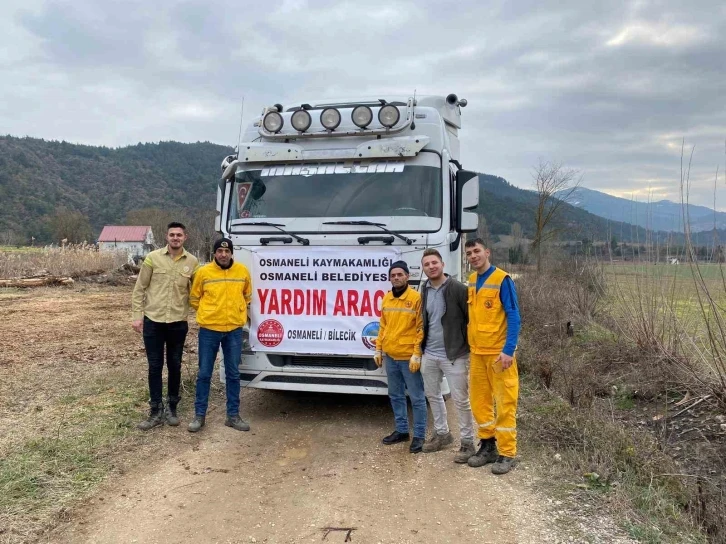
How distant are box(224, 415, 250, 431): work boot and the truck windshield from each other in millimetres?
2178

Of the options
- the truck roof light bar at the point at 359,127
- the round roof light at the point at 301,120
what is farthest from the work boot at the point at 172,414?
the round roof light at the point at 301,120

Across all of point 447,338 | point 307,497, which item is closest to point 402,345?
point 447,338

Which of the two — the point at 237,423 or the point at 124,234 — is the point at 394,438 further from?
the point at 124,234

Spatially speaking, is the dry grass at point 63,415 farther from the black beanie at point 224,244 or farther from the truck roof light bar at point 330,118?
the truck roof light bar at point 330,118

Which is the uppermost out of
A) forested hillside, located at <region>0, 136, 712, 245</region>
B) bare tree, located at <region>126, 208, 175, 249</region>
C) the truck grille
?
forested hillside, located at <region>0, 136, 712, 245</region>

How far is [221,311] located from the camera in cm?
541

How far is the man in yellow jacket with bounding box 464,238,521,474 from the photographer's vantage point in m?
4.50

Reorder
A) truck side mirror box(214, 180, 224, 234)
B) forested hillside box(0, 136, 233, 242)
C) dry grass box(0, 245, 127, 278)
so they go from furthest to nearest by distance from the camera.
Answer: forested hillside box(0, 136, 233, 242), dry grass box(0, 245, 127, 278), truck side mirror box(214, 180, 224, 234)

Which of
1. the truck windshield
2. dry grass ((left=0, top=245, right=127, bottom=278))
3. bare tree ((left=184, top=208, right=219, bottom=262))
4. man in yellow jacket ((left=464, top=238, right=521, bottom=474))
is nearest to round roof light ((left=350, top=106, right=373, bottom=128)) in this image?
the truck windshield

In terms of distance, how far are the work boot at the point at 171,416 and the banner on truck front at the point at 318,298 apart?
1160mm

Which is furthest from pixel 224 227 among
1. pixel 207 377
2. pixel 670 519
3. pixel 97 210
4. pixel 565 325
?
pixel 97 210

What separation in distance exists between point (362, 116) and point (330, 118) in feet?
1.18

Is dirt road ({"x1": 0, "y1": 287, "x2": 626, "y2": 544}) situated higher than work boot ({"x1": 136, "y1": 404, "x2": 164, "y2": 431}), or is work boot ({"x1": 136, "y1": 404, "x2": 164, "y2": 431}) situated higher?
work boot ({"x1": 136, "y1": 404, "x2": 164, "y2": 431})

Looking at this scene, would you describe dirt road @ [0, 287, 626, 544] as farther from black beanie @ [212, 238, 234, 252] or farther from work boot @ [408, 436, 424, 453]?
black beanie @ [212, 238, 234, 252]
